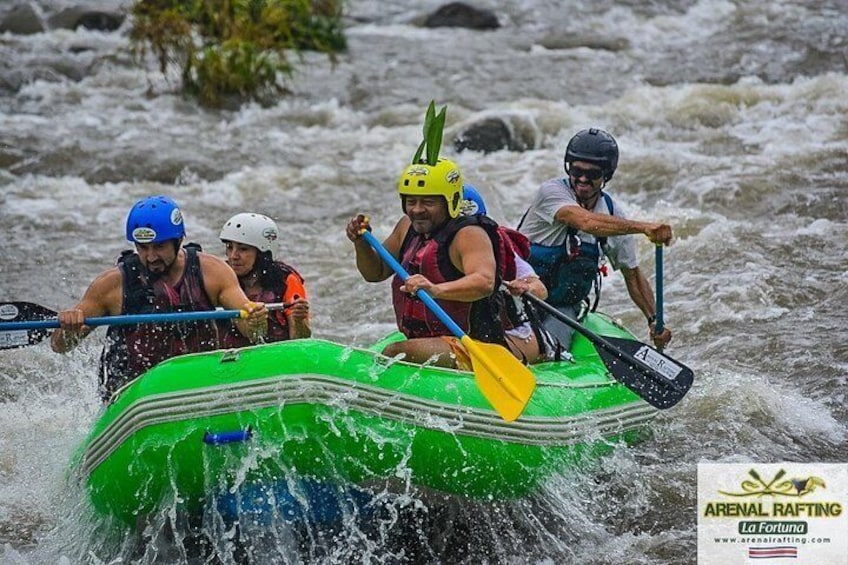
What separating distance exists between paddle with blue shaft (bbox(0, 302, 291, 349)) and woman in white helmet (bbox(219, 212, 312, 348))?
0.58 m

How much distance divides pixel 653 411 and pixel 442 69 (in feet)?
32.1

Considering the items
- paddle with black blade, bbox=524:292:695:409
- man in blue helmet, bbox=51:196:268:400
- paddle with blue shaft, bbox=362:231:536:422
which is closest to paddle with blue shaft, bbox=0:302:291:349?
man in blue helmet, bbox=51:196:268:400

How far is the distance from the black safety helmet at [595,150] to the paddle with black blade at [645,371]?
3.34ft

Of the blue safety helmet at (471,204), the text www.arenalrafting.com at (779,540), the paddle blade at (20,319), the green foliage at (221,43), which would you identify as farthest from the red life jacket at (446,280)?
the green foliage at (221,43)

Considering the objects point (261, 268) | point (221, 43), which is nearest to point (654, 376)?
point (261, 268)

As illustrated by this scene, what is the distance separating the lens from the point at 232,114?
14.0m

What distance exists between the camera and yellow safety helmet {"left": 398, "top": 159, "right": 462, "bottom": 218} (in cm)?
604

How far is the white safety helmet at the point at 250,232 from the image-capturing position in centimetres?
Result: 673

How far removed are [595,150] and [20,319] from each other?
299cm

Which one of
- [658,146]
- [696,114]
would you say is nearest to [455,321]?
[658,146]

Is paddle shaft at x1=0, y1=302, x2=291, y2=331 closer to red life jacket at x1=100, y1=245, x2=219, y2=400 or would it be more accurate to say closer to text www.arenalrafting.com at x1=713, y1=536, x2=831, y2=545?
red life jacket at x1=100, y1=245, x2=219, y2=400

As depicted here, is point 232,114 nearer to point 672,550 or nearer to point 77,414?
point 77,414

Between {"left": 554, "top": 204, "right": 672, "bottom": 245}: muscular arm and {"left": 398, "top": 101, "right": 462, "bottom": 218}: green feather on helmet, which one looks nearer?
{"left": 398, "top": 101, "right": 462, "bottom": 218}: green feather on helmet

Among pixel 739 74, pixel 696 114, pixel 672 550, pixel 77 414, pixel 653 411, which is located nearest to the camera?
pixel 672 550
